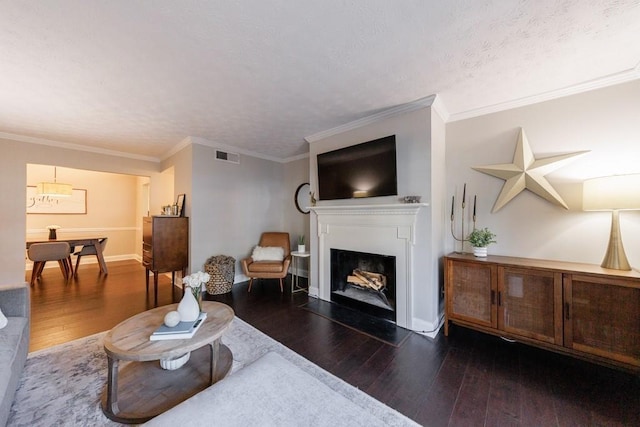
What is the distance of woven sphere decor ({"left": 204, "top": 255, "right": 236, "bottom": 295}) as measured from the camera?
354 centimetres

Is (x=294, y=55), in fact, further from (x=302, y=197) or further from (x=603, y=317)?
(x=603, y=317)

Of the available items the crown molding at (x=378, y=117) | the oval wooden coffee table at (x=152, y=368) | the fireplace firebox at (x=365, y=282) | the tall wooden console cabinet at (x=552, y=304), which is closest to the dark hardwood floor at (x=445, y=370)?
the tall wooden console cabinet at (x=552, y=304)

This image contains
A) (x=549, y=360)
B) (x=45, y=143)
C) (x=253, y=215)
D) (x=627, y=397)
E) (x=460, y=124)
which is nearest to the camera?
(x=627, y=397)

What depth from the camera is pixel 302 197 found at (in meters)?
4.58

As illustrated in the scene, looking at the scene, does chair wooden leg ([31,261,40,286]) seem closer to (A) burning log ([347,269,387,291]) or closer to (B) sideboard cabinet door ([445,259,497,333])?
(A) burning log ([347,269,387,291])

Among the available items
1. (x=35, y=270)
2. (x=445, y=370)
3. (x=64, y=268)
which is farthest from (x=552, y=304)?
(x=35, y=270)

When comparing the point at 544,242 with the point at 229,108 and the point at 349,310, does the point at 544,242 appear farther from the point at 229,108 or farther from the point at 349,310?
the point at 229,108

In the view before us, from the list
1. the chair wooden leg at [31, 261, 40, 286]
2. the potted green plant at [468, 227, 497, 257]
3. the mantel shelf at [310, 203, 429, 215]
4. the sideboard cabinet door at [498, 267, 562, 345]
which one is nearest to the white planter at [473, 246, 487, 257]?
the potted green plant at [468, 227, 497, 257]

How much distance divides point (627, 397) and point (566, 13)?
8.44 ft

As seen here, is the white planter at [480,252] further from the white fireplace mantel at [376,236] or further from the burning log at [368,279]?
the burning log at [368,279]

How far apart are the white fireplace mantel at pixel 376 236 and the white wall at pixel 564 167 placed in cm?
95

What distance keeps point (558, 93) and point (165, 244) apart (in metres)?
5.17

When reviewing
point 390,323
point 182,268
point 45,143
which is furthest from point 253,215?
point 45,143

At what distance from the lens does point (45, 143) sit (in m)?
3.68
